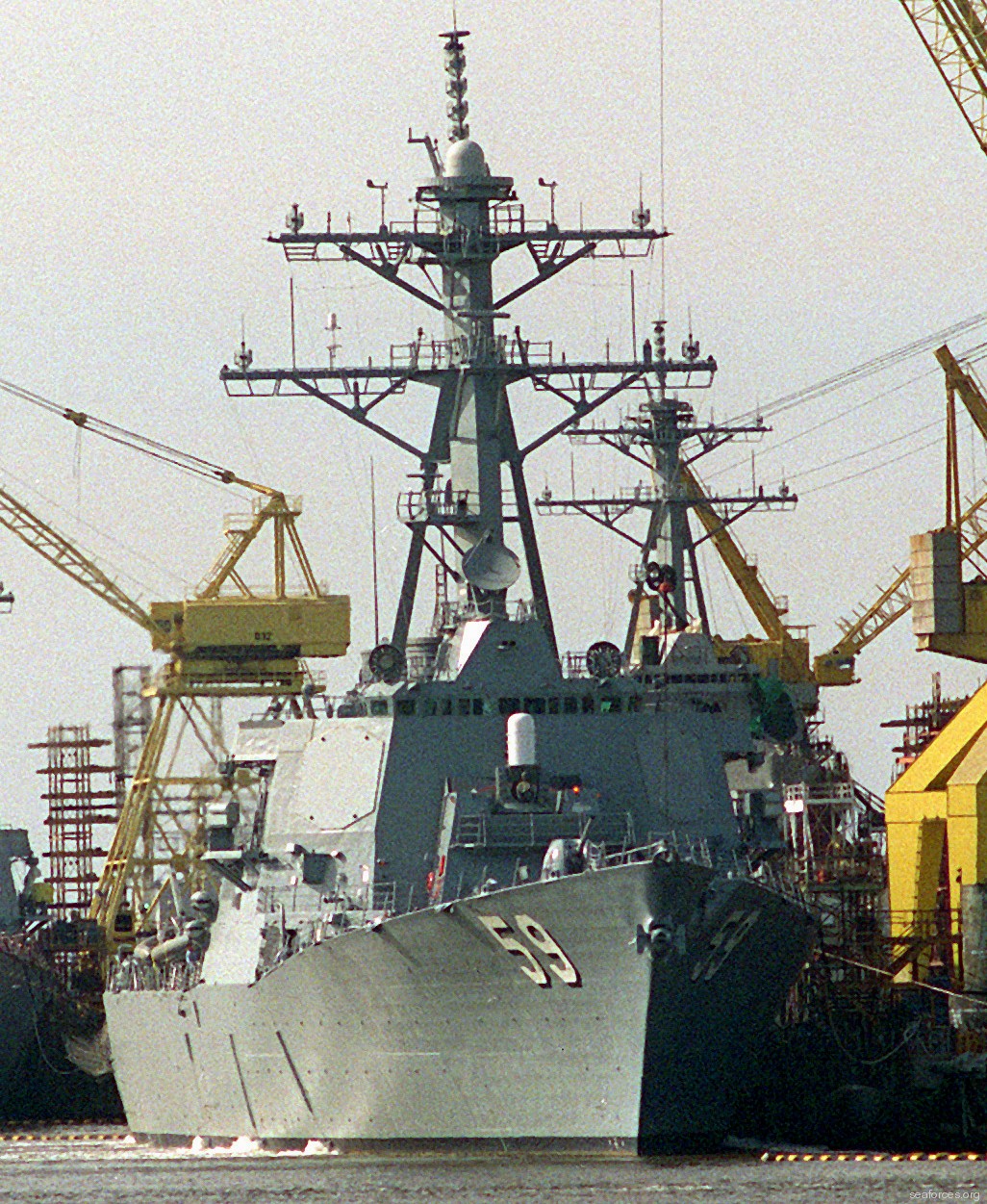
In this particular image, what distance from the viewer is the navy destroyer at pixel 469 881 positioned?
3600cm

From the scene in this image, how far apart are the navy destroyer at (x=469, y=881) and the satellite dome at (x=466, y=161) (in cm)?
3

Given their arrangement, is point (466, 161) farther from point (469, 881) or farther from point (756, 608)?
point (756, 608)

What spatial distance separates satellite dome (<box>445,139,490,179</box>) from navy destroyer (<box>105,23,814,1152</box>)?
33mm

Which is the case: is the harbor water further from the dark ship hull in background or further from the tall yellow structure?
the dark ship hull in background

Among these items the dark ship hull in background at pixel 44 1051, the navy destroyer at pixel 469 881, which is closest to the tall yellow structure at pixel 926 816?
the navy destroyer at pixel 469 881

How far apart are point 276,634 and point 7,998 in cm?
906

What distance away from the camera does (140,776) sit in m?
64.8

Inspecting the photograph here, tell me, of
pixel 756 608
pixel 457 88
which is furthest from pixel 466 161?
pixel 756 608

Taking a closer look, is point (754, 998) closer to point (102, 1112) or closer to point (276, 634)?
point (102, 1112)

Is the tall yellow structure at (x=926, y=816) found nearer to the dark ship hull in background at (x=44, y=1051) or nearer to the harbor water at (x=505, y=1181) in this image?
the harbor water at (x=505, y=1181)

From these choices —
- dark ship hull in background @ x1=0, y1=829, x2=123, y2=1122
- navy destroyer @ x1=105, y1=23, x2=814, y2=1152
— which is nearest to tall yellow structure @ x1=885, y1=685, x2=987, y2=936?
navy destroyer @ x1=105, y1=23, x2=814, y2=1152

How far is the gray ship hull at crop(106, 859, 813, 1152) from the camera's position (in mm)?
35625

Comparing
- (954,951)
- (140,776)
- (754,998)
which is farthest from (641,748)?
(140,776)

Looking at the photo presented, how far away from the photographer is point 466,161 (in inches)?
1692
